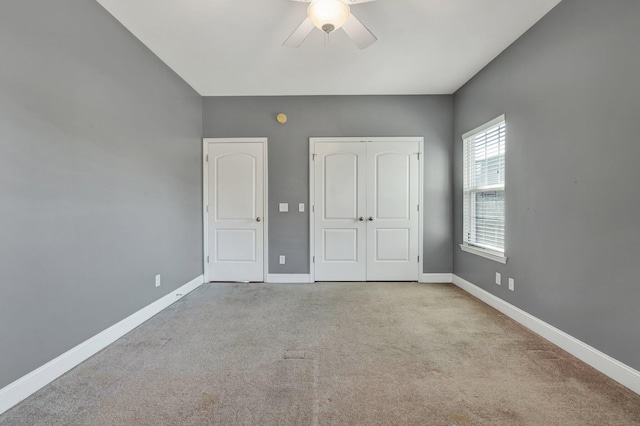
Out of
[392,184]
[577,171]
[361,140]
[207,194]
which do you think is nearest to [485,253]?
[577,171]

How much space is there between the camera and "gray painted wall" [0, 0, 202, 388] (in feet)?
5.13

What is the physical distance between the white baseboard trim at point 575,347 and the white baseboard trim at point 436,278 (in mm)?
856

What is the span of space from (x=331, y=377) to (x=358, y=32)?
243 cm

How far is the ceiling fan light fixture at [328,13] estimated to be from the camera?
5.79 feet

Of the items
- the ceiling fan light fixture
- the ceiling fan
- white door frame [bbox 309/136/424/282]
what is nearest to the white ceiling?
the ceiling fan

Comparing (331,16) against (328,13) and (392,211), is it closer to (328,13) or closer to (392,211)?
(328,13)

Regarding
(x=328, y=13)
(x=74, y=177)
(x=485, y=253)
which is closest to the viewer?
(x=328, y=13)

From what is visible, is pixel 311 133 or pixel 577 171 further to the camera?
pixel 311 133

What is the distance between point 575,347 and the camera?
2.02m

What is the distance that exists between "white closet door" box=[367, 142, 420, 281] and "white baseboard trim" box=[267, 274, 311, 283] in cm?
91

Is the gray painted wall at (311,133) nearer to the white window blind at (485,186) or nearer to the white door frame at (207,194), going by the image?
the white door frame at (207,194)

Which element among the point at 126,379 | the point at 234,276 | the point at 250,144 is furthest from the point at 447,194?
the point at 126,379

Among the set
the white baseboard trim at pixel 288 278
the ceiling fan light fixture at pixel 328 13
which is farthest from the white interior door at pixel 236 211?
the ceiling fan light fixture at pixel 328 13

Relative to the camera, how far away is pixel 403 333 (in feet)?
7.96
